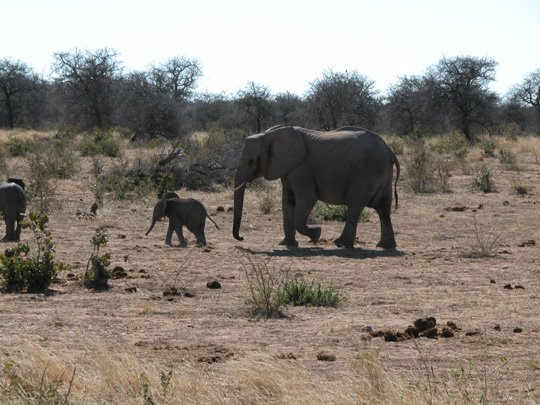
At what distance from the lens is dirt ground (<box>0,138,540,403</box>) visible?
756 centimetres

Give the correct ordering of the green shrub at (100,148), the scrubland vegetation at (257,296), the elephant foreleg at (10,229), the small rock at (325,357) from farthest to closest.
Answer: the green shrub at (100,148), the elephant foreleg at (10,229), the small rock at (325,357), the scrubland vegetation at (257,296)

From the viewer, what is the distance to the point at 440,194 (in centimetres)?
2298

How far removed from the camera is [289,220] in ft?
49.0

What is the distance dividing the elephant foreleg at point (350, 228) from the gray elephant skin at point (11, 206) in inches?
175

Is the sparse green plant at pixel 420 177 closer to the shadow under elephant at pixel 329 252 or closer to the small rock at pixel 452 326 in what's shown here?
the shadow under elephant at pixel 329 252

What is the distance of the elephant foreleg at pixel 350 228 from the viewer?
14.8 meters

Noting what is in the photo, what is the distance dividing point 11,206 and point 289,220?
3.84 metres

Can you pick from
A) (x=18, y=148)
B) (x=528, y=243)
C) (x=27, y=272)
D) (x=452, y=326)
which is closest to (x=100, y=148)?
(x=18, y=148)

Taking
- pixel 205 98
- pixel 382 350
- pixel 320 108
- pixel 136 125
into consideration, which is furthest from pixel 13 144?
pixel 205 98

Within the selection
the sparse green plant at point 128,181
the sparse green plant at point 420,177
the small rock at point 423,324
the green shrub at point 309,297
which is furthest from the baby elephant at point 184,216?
the sparse green plant at point 420,177

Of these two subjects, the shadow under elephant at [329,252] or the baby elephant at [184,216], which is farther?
the baby elephant at [184,216]

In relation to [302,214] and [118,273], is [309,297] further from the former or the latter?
[302,214]

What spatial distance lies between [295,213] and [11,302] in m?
5.76

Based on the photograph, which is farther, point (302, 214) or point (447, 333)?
point (302, 214)
